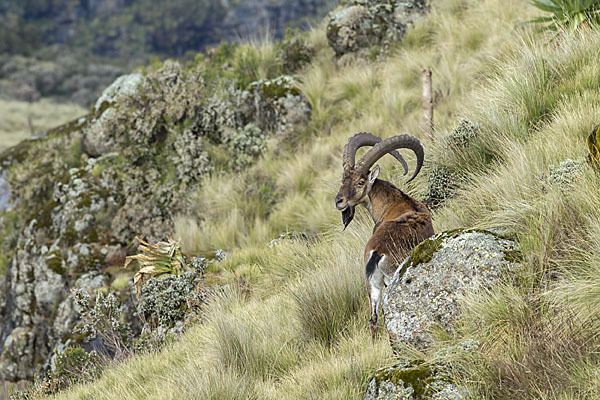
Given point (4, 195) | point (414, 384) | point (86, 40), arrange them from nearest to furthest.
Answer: point (414, 384) → point (4, 195) → point (86, 40)

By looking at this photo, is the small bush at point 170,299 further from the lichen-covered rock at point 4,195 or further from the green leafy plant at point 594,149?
the lichen-covered rock at point 4,195

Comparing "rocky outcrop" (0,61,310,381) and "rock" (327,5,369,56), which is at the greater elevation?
"rock" (327,5,369,56)

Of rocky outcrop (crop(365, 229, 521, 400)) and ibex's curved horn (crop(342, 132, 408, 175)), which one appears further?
ibex's curved horn (crop(342, 132, 408, 175))

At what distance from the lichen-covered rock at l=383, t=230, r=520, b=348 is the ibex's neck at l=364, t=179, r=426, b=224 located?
0.82 meters

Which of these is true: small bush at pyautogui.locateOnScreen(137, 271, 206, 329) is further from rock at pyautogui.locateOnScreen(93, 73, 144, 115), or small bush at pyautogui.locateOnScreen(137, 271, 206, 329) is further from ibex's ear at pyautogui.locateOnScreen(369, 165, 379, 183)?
rock at pyautogui.locateOnScreen(93, 73, 144, 115)

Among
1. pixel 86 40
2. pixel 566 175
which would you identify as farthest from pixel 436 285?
pixel 86 40

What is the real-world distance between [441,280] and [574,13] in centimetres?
546

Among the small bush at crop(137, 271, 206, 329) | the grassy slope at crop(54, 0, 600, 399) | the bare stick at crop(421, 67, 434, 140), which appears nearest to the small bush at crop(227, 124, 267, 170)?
the grassy slope at crop(54, 0, 600, 399)

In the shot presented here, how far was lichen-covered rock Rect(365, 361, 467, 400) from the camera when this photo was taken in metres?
2.31

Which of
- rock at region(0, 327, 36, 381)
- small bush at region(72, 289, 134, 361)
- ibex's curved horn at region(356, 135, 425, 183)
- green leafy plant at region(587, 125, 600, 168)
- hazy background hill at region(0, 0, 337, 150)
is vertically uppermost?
hazy background hill at region(0, 0, 337, 150)

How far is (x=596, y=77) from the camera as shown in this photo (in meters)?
5.21

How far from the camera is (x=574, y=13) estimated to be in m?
6.42

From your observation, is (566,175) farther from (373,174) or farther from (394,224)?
(373,174)

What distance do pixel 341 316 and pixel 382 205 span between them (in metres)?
0.96
